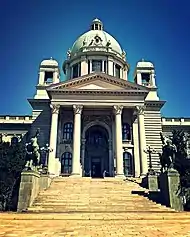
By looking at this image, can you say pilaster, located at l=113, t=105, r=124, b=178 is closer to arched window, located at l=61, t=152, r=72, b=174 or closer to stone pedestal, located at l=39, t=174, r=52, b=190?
arched window, located at l=61, t=152, r=72, b=174

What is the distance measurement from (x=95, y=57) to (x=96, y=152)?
17.8 m

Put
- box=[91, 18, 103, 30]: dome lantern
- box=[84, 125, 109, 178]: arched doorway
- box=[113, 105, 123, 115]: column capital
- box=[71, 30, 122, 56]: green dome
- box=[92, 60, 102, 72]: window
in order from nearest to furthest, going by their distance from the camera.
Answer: box=[113, 105, 123, 115]: column capital < box=[84, 125, 109, 178]: arched doorway < box=[92, 60, 102, 72]: window < box=[71, 30, 122, 56]: green dome < box=[91, 18, 103, 30]: dome lantern

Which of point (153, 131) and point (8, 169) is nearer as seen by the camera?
point (8, 169)

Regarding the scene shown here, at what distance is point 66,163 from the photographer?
108 ft

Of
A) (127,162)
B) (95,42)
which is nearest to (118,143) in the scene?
(127,162)

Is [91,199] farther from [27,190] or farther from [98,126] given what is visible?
[98,126]

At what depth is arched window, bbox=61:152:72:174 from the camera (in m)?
32.6

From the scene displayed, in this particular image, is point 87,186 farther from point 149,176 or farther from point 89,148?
point 89,148

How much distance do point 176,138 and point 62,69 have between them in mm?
31019

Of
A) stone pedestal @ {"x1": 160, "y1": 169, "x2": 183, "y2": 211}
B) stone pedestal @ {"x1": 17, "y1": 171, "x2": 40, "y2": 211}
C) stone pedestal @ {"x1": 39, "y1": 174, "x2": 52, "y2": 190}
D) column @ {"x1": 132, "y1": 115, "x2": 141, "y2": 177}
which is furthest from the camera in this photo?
column @ {"x1": 132, "y1": 115, "x2": 141, "y2": 177}

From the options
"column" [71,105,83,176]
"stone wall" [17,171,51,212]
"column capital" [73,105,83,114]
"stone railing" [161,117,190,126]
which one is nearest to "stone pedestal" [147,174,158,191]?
"column" [71,105,83,176]

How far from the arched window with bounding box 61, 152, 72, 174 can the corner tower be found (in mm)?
15301

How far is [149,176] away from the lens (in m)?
22.6

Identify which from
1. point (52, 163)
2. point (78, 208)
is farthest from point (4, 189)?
point (52, 163)
